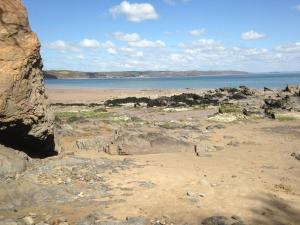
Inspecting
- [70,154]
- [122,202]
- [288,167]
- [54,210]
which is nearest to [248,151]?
[288,167]

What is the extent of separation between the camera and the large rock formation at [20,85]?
10.7 meters

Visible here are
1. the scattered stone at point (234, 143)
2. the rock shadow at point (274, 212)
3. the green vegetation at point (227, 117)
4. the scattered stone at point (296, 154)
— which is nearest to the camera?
the rock shadow at point (274, 212)

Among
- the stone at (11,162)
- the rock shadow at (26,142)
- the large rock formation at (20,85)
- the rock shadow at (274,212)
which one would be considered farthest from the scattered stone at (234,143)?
the stone at (11,162)

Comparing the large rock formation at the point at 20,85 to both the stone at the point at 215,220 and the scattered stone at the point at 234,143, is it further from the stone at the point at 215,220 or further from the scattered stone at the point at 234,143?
the scattered stone at the point at 234,143

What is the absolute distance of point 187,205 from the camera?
29.7ft

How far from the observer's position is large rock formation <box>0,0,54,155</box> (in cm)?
1070

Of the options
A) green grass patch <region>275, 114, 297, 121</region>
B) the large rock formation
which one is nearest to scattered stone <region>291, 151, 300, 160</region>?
the large rock formation

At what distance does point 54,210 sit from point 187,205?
275 cm

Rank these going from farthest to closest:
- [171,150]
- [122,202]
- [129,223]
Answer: [171,150], [122,202], [129,223]

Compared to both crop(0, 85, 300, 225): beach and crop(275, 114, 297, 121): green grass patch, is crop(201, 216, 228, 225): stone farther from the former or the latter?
crop(275, 114, 297, 121): green grass patch

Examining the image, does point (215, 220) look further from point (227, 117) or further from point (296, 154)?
point (227, 117)

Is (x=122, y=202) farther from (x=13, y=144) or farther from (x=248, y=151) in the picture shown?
(x=248, y=151)

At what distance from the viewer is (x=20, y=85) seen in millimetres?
11008

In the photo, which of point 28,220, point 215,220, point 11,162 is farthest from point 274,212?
point 11,162
